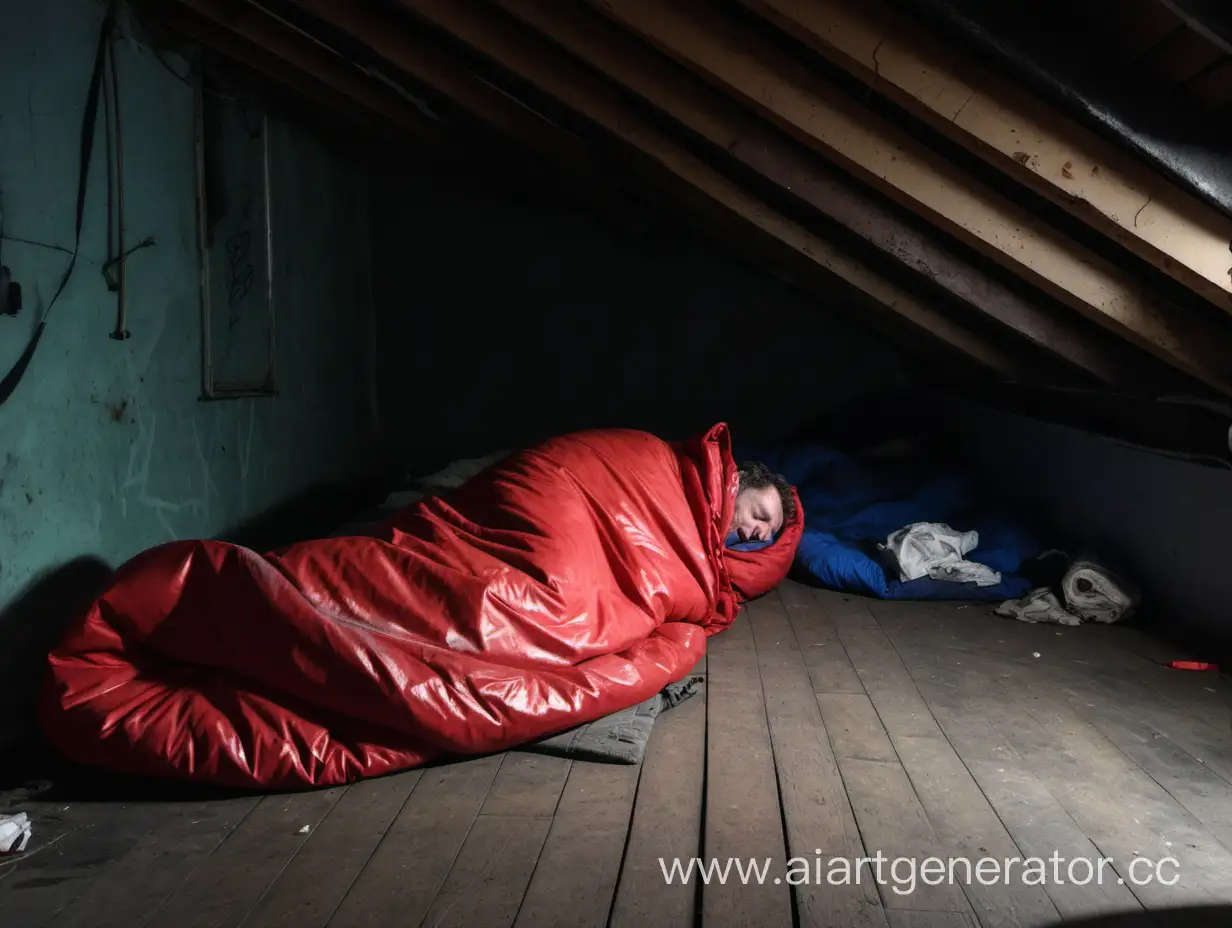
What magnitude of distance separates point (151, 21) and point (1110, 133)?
256cm

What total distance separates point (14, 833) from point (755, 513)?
2182 mm

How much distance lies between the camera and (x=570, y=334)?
5188 millimetres

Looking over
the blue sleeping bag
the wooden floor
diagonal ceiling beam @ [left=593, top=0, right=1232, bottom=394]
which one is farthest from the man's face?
diagonal ceiling beam @ [left=593, top=0, right=1232, bottom=394]

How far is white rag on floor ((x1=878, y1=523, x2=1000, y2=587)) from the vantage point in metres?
3.30

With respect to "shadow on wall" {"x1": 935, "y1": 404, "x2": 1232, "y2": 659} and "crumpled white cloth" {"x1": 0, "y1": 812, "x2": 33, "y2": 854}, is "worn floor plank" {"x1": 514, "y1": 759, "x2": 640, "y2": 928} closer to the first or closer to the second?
"crumpled white cloth" {"x1": 0, "y1": 812, "x2": 33, "y2": 854}

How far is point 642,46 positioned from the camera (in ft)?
8.64

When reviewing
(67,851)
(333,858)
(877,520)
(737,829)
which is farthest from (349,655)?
(877,520)

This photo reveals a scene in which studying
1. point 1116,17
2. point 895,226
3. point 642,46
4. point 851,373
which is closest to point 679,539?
point 895,226

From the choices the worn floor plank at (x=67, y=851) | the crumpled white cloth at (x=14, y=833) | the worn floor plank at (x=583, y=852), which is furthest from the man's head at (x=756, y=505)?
the crumpled white cloth at (x=14, y=833)

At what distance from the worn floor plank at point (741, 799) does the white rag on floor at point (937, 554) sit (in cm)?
100

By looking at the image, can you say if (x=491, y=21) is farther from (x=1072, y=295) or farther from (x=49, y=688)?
(x=49, y=688)

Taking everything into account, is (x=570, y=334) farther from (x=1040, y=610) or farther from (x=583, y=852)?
(x=583, y=852)

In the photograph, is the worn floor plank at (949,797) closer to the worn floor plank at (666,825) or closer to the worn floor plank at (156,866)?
the worn floor plank at (666,825)

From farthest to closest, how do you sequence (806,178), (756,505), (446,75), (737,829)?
(446,75)
(756,505)
(806,178)
(737,829)
